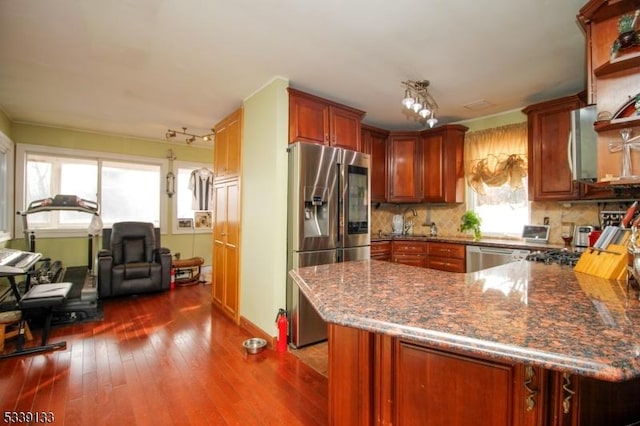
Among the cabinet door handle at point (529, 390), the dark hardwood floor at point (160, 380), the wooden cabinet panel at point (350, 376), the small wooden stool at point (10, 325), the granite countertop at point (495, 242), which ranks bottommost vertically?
the dark hardwood floor at point (160, 380)

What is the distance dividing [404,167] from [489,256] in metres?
1.72

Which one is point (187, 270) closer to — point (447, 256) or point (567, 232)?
point (447, 256)

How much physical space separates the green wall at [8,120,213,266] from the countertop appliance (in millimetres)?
5794

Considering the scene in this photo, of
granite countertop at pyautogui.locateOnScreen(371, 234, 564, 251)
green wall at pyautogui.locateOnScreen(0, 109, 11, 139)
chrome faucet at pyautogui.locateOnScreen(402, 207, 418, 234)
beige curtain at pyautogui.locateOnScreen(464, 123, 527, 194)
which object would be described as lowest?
granite countertop at pyautogui.locateOnScreen(371, 234, 564, 251)

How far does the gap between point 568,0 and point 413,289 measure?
2071 mm

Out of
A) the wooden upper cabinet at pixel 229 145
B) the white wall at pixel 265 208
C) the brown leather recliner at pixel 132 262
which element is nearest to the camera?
the white wall at pixel 265 208

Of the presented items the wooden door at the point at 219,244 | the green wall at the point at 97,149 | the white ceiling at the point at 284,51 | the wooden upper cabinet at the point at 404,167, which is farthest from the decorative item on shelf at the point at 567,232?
the green wall at the point at 97,149

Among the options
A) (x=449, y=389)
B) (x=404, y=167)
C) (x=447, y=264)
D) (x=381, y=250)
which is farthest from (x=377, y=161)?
(x=449, y=389)

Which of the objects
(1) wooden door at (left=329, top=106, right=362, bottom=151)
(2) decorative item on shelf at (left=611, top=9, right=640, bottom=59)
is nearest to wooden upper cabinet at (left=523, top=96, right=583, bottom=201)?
(2) decorative item on shelf at (left=611, top=9, right=640, bottom=59)

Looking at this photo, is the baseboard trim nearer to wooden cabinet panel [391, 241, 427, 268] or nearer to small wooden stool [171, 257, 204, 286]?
wooden cabinet panel [391, 241, 427, 268]

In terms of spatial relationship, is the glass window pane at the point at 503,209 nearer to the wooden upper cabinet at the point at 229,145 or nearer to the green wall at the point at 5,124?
the wooden upper cabinet at the point at 229,145

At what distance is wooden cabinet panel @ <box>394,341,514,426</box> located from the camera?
89 centimetres

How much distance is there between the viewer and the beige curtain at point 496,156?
146 inches

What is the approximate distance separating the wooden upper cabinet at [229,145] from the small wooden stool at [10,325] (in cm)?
242
